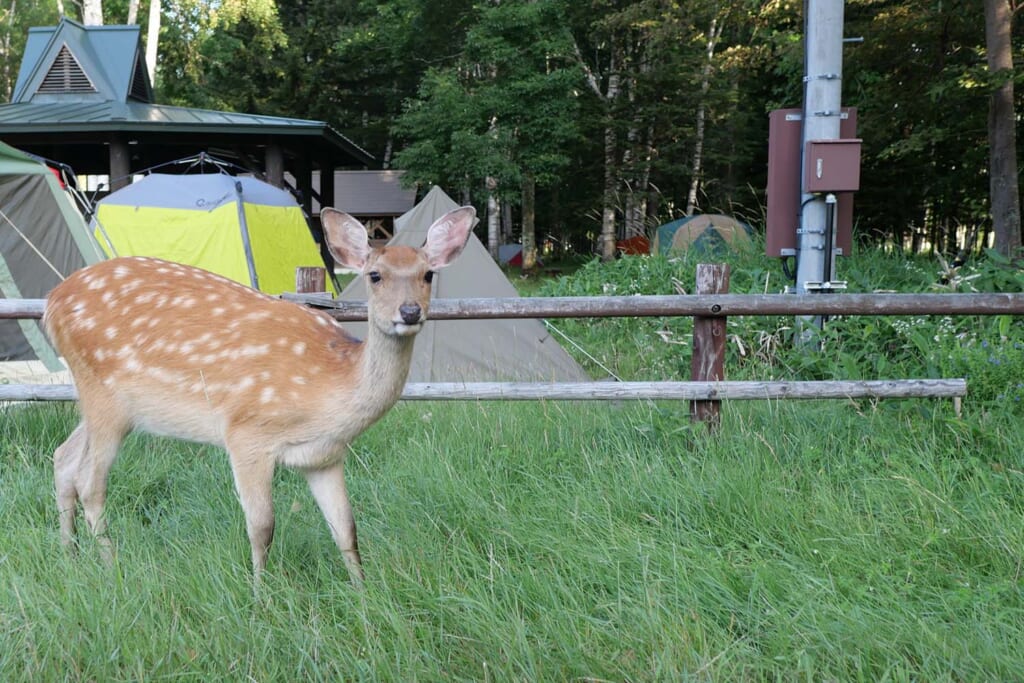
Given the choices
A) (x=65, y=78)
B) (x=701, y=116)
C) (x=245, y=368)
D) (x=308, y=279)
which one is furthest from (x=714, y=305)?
(x=701, y=116)

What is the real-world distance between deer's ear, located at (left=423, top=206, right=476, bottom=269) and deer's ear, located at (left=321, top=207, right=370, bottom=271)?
0.21 meters

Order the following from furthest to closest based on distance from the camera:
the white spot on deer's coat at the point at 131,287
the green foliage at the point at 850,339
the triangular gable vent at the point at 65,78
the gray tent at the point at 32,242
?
1. the triangular gable vent at the point at 65,78
2. the gray tent at the point at 32,242
3. the green foliage at the point at 850,339
4. the white spot on deer's coat at the point at 131,287

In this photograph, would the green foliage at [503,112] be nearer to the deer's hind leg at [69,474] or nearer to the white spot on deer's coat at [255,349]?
the deer's hind leg at [69,474]

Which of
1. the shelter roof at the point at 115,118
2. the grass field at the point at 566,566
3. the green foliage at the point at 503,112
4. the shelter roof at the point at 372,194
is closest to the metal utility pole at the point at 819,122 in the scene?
the grass field at the point at 566,566

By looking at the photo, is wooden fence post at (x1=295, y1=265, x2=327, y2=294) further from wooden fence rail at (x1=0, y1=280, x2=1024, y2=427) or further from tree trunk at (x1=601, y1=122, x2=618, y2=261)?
tree trunk at (x1=601, y1=122, x2=618, y2=261)

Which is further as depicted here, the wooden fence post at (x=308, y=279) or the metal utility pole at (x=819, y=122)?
the metal utility pole at (x=819, y=122)

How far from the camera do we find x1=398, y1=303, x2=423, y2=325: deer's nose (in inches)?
103

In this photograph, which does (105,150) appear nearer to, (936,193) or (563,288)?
(563,288)

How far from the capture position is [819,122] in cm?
583

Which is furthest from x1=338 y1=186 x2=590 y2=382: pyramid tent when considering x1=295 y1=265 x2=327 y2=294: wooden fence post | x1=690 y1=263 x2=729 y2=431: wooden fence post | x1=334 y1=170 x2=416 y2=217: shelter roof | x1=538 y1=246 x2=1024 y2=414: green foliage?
x1=334 y1=170 x2=416 y2=217: shelter roof

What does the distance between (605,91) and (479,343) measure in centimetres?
1860

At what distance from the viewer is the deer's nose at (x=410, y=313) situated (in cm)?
261

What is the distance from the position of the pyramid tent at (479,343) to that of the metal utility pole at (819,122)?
191cm

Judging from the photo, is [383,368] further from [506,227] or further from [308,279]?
[506,227]
